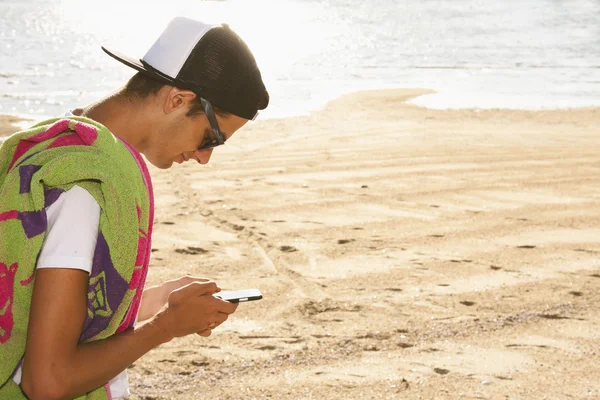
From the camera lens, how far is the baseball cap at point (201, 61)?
178cm

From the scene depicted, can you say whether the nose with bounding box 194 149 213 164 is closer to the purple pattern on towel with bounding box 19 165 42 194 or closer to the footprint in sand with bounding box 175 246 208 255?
the purple pattern on towel with bounding box 19 165 42 194

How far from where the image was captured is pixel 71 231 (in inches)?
60.9

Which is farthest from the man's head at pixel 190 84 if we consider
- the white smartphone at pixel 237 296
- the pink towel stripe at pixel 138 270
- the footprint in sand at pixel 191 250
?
the footprint in sand at pixel 191 250

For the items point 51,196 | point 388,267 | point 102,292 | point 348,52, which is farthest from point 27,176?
point 348,52

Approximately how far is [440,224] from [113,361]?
15.8 feet

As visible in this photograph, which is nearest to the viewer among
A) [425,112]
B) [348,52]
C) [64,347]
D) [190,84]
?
[64,347]

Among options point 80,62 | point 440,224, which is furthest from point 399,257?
point 80,62

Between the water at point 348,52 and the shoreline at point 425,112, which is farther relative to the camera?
the water at point 348,52

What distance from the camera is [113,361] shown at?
168 cm

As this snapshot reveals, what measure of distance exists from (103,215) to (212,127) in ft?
1.34

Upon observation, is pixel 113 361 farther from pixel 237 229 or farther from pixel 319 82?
pixel 319 82

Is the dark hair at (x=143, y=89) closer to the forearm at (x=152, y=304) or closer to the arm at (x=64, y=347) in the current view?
the arm at (x=64, y=347)

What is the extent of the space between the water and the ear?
21 cm

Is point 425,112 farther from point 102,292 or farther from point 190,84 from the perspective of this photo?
point 102,292
